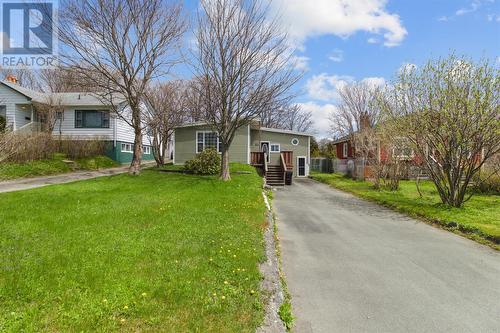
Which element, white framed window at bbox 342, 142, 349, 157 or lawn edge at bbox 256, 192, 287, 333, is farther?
white framed window at bbox 342, 142, 349, 157

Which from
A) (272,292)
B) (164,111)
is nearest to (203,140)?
(164,111)

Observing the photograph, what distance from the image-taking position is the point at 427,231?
8.23 meters

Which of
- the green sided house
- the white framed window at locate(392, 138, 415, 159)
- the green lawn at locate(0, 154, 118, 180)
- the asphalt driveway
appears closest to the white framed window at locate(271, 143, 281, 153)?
the green sided house

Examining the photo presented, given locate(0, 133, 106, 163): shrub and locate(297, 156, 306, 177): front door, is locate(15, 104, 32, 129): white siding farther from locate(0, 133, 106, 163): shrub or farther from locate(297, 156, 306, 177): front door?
locate(297, 156, 306, 177): front door

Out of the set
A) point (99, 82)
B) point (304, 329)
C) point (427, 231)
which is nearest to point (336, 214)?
point (427, 231)

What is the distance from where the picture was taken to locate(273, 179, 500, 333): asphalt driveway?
3541mm

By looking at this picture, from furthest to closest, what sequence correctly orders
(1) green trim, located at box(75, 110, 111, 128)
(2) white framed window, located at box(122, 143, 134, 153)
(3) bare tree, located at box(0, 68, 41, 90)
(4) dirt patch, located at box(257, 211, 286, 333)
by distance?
(3) bare tree, located at box(0, 68, 41, 90)
(2) white framed window, located at box(122, 143, 134, 153)
(1) green trim, located at box(75, 110, 111, 128)
(4) dirt patch, located at box(257, 211, 286, 333)

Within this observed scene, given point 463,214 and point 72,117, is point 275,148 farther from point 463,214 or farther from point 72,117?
point 463,214

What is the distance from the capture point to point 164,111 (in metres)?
23.8

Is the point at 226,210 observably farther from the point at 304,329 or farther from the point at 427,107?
the point at 427,107

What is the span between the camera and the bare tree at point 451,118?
382 inches

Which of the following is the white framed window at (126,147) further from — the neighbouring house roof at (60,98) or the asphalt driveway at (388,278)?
the asphalt driveway at (388,278)

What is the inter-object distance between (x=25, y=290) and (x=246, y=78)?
13.1 meters

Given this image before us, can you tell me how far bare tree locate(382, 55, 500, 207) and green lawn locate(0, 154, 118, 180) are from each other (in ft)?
A: 57.3
